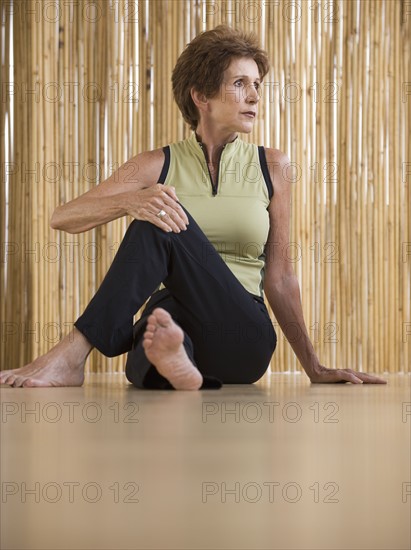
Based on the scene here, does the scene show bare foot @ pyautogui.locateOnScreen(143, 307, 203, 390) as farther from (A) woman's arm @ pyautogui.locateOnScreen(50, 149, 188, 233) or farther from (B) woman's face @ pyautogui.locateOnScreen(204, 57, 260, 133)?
(B) woman's face @ pyautogui.locateOnScreen(204, 57, 260, 133)

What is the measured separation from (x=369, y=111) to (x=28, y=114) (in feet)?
4.20

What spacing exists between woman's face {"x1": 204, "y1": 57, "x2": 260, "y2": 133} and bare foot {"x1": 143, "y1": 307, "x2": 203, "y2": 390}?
0.58 m

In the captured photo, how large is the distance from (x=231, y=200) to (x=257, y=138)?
1.40 meters

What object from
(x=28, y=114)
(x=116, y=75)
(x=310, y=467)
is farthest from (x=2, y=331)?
(x=310, y=467)

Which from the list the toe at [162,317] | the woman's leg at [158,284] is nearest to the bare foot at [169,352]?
the toe at [162,317]

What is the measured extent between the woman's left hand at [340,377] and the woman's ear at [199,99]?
2.14 ft

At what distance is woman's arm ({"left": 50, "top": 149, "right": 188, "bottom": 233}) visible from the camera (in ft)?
5.35

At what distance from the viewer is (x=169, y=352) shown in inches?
59.1

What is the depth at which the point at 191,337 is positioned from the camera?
5.68 feet

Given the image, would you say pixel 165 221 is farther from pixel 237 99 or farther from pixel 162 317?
pixel 237 99

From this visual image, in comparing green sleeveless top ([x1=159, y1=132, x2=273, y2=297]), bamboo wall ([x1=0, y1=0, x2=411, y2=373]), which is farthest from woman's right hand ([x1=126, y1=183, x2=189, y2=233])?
bamboo wall ([x1=0, y1=0, x2=411, y2=373])

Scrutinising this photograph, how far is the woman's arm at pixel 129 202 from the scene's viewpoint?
1.63 meters

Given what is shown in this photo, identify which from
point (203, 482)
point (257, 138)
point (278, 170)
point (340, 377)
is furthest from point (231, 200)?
point (257, 138)

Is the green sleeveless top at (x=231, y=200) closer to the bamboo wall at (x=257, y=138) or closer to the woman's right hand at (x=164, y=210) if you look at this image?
the woman's right hand at (x=164, y=210)
